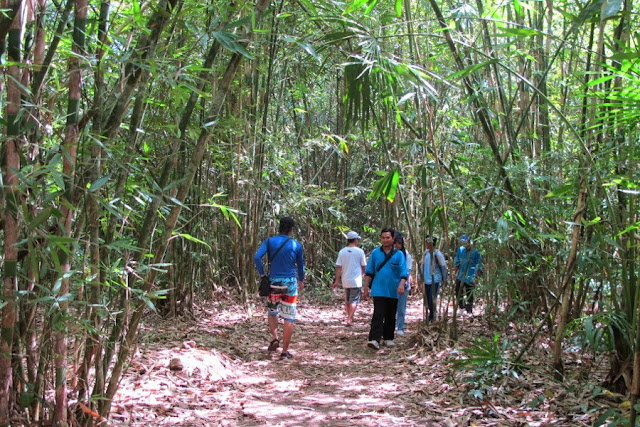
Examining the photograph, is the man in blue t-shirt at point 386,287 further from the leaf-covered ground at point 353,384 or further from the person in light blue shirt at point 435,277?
the person in light blue shirt at point 435,277

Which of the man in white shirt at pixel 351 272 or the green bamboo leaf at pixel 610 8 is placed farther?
the man in white shirt at pixel 351 272

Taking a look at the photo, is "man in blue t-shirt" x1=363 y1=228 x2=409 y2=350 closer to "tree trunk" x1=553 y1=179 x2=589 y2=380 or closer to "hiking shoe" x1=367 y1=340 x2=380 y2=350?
"hiking shoe" x1=367 y1=340 x2=380 y2=350

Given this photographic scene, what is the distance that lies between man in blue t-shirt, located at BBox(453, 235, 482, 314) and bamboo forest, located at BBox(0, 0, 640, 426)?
15 cm

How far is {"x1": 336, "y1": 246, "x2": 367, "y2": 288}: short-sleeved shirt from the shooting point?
24.2 feet

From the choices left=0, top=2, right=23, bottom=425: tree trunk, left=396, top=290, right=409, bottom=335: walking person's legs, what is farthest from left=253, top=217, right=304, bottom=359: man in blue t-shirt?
left=0, top=2, right=23, bottom=425: tree trunk

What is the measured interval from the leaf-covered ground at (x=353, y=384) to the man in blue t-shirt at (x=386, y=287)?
202 mm

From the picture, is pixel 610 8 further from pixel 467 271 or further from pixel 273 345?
pixel 273 345

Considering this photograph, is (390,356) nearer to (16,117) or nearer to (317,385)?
(317,385)

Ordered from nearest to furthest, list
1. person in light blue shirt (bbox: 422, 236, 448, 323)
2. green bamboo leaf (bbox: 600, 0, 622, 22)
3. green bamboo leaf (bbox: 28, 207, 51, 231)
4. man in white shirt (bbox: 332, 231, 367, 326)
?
green bamboo leaf (bbox: 600, 0, 622, 22) → green bamboo leaf (bbox: 28, 207, 51, 231) → person in light blue shirt (bbox: 422, 236, 448, 323) → man in white shirt (bbox: 332, 231, 367, 326)

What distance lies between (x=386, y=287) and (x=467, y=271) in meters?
1.14

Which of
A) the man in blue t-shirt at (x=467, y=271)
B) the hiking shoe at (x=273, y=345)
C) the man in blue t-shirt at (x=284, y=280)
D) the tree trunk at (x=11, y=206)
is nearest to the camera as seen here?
the tree trunk at (x=11, y=206)

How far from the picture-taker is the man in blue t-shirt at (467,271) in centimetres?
478

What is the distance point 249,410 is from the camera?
3711mm

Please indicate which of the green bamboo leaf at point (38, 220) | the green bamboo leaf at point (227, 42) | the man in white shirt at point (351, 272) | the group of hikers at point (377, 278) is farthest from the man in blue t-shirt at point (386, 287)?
the green bamboo leaf at point (38, 220)
